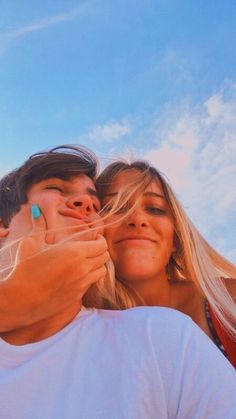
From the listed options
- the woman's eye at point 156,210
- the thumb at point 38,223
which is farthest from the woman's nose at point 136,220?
the thumb at point 38,223

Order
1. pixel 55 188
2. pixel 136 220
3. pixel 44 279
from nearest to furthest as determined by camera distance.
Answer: pixel 44 279, pixel 55 188, pixel 136 220

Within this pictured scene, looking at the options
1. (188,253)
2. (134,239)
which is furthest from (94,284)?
(188,253)

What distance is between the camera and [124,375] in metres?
1.46

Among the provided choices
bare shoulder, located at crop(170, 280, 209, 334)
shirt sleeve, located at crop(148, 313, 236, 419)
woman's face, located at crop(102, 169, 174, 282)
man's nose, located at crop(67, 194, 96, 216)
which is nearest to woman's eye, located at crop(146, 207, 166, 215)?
woman's face, located at crop(102, 169, 174, 282)

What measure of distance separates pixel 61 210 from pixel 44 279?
0.57 meters

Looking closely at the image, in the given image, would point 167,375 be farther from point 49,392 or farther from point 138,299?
point 138,299

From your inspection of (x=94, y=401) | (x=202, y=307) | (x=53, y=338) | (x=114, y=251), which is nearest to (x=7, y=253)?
(x=53, y=338)

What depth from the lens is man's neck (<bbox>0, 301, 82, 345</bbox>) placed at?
1.67 meters

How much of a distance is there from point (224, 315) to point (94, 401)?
5.58ft

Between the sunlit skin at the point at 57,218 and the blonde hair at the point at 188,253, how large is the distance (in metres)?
0.58

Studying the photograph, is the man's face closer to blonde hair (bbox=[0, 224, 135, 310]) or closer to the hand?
blonde hair (bbox=[0, 224, 135, 310])

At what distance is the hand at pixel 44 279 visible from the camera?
1489 mm

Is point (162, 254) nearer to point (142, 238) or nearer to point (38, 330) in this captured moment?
point (142, 238)

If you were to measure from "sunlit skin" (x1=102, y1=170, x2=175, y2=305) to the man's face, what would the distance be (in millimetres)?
550
